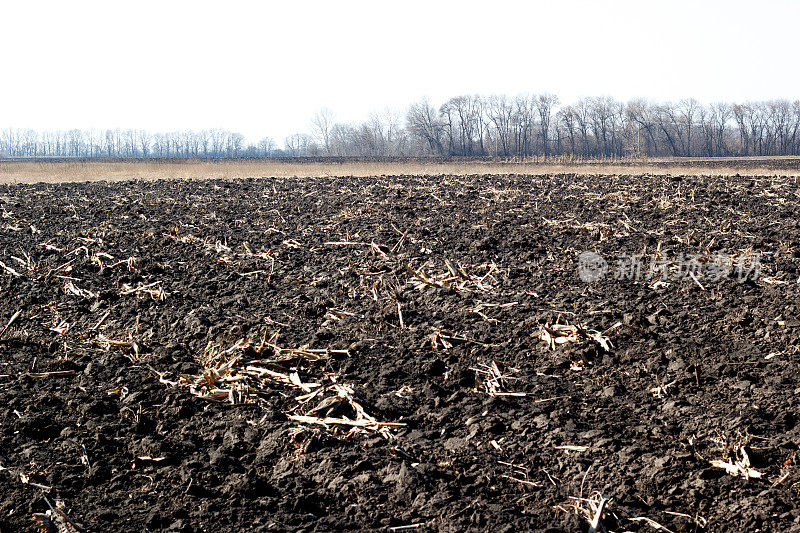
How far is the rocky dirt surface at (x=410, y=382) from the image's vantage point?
347 cm

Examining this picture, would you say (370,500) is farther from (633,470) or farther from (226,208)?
(226,208)

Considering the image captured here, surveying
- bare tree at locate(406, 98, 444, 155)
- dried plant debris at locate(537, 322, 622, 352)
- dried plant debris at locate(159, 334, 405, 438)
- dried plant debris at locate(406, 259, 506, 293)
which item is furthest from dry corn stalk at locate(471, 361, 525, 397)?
bare tree at locate(406, 98, 444, 155)

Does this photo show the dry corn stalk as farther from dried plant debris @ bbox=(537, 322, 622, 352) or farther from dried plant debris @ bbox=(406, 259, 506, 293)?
dried plant debris @ bbox=(406, 259, 506, 293)

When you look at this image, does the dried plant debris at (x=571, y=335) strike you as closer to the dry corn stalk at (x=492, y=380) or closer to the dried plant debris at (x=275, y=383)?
the dry corn stalk at (x=492, y=380)

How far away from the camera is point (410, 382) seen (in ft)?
16.3

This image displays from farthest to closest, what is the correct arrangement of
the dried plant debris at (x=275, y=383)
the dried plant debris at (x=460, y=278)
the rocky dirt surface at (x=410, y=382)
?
the dried plant debris at (x=460, y=278) < the dried plant debris at (x=275, y=383) < the rocky dirt surface at (x=410, y=382)

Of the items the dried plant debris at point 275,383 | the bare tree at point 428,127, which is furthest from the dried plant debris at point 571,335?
the bare tree at point 428,127

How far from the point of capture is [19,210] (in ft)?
47.6

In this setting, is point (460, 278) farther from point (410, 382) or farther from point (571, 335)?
point (410, 382)

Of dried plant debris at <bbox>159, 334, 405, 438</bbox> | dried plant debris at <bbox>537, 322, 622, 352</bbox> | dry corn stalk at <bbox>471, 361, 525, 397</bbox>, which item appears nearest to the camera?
dried plant debris at <bbox>159, 334, 405, 438</bbox>

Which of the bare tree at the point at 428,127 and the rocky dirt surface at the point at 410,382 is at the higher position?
the bare tree at the point at 428,127

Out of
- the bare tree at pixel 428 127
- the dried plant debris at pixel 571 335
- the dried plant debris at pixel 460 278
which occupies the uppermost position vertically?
the bare tree at pixel 428 127

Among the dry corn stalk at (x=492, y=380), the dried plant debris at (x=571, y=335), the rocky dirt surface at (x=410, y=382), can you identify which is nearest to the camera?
the rocky dirt surface at (x=410, y=382)

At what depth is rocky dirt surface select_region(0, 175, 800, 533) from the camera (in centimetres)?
347
